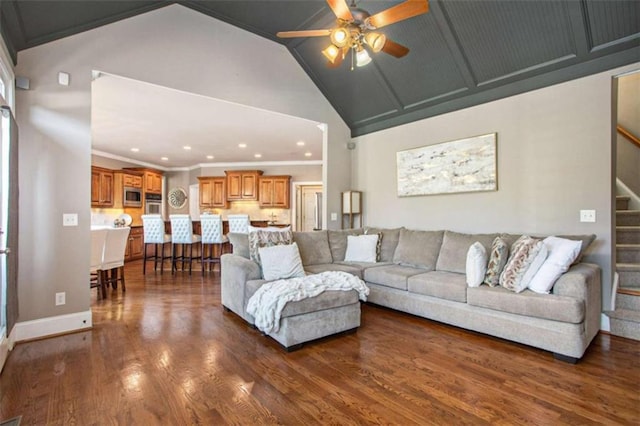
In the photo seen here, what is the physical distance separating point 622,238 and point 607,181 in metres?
1.15

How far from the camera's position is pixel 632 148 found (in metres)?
4.27

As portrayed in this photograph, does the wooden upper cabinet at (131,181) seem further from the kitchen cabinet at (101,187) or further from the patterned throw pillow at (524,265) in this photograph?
the patterned throw pillow at (524,265)

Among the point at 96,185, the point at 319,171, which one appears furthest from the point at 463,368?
the point at 96,185

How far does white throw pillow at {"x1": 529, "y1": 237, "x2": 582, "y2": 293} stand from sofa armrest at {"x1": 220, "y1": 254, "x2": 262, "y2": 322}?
8.60 feet

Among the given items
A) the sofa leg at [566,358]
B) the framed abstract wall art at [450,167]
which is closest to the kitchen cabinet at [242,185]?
the framed abstract wall art at [450,167]

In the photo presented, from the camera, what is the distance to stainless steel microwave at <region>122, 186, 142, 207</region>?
25.8 feet

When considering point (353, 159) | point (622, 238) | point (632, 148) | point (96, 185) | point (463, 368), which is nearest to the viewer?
point (463, 368)

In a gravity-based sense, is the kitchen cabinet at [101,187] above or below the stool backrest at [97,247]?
above

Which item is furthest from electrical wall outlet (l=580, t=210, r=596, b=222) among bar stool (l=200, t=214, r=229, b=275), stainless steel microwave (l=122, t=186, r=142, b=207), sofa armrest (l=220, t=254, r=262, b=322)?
stainless steel microwave (l=122, t=186, r=142, b=207)

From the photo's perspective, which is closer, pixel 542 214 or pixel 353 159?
pixel 542 214

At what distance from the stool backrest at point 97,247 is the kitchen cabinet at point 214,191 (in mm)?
4778

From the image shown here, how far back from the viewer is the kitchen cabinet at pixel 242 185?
8867mm

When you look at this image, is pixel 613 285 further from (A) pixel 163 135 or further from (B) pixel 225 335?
(A) pixel 163 135

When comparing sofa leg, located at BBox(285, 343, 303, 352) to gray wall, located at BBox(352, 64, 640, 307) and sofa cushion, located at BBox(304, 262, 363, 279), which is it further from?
gray wall, located at BBox(352, 64, 640, 307)
